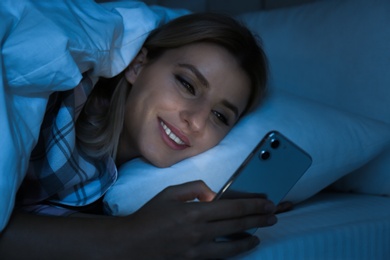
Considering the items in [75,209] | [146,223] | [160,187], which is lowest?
[75,209]

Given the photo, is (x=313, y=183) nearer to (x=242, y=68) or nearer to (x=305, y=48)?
(x=242, y=68)

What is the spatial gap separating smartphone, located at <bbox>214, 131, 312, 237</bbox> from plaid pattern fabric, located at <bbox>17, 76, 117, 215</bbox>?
28cm

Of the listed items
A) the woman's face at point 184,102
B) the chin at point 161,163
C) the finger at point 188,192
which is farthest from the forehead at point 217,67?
the finger at point 188,192

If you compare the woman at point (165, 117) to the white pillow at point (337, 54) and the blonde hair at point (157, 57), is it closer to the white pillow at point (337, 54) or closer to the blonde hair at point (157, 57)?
the blonde hair at point (157, 57)

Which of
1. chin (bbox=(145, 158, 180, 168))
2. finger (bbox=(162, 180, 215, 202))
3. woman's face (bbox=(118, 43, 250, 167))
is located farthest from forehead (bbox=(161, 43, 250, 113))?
finger (bbox=(162, 180, 215, 202))

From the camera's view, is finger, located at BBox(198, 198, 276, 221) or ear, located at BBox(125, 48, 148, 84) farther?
ear, located at BBox(125, 48, 148, 84)

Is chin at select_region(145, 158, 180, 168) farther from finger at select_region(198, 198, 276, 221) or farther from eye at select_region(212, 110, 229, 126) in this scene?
finger at select_region(198, 198, 276, 221)

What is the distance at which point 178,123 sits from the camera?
3.00 ft

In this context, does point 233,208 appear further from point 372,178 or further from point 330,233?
point 372,178

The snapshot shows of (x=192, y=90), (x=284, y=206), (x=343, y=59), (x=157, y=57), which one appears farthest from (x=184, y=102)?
(x=343, y=59)

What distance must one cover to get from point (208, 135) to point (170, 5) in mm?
853

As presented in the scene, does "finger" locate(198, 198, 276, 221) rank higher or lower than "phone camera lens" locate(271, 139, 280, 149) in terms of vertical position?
lower

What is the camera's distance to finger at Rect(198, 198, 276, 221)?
→ 0.65m

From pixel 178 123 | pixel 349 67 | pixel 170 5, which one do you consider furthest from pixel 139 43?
pixel 170 5
